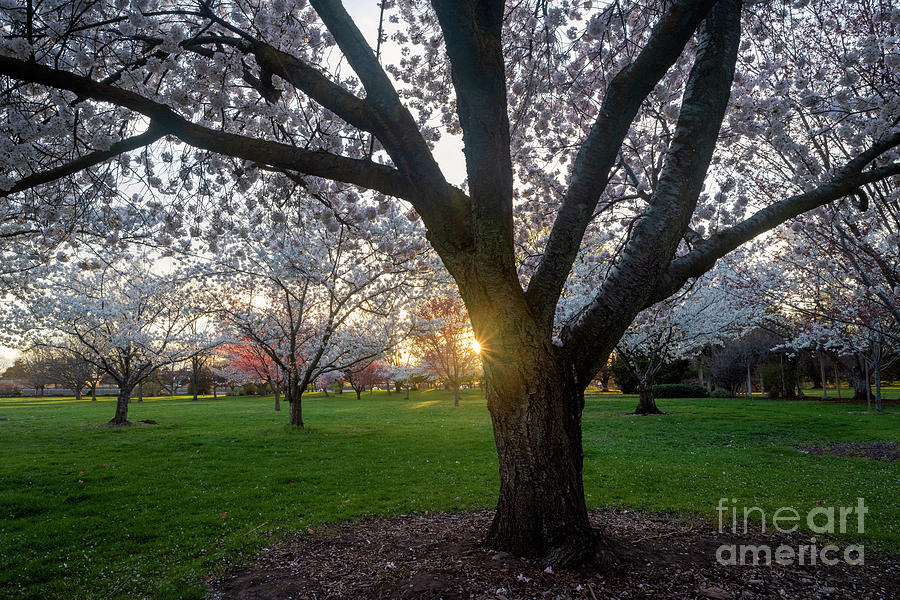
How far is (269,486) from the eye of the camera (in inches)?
299

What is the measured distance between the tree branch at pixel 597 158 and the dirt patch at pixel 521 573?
1.96 meters

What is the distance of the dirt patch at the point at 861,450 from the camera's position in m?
9.80

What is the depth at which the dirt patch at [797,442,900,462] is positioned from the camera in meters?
9.80

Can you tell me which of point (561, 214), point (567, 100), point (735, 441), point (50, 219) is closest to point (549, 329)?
point (561, 214)

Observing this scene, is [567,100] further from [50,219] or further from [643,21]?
[50,219]

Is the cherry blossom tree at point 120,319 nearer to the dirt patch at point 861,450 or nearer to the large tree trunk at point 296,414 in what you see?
the large tree trunk at point 296,414

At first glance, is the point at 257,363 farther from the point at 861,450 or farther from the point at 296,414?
the point at 861,450

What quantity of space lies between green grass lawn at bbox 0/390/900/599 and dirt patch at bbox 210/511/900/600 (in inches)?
22.5

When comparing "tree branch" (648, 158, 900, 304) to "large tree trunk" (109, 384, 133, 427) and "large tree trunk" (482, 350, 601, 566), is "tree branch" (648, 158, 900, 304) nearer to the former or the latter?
"large tree trunk" (482, 350, 601, 566)

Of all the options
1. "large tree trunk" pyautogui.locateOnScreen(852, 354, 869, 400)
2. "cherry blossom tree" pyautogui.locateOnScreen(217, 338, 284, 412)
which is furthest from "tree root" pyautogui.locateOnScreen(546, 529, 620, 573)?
"large tree trunk" pyautogui.locateOnScreen(852, 354, 869, 400)

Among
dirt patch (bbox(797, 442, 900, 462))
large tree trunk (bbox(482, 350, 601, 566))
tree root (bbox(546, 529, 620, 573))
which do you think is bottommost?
dirt patch (bbox(797, 442, 900, 462))

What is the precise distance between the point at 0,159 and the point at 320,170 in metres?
2.68

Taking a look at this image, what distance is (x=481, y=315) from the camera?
3.59m

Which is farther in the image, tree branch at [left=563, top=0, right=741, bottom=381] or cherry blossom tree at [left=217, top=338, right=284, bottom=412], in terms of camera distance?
cherry blossom tree at [left=217, top=338, right=284, bottom=412]
